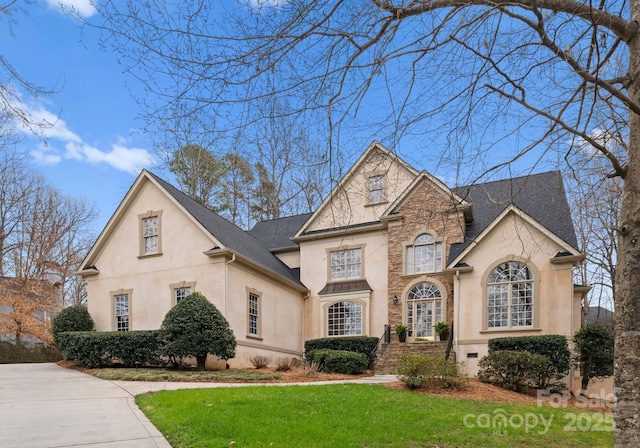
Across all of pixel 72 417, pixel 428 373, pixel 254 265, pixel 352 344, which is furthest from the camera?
pixel 352 344

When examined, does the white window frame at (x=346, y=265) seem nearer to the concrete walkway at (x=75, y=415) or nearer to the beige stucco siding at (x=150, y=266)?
the beige stucco siding at (x=150, y=266)

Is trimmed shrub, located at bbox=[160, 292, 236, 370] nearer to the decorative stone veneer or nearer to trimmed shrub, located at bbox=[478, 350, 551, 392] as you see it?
the decorative stone veneer

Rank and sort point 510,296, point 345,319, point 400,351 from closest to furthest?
point 510,296 → point 400,351 → point 345,319

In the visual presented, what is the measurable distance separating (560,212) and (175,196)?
14546 mm

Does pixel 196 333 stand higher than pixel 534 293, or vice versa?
pixel 534 293

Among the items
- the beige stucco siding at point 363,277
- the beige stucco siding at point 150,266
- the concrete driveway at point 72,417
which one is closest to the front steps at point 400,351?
the beige stucco siding at point 363,277

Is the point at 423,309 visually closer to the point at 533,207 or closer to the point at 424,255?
the point at 424,255

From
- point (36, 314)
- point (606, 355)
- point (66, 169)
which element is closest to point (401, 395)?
point (606, 355)

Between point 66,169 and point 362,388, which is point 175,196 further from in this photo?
point 362,388

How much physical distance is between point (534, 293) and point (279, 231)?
13085 millimetres

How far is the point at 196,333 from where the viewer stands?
44.7ft

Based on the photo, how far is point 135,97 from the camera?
13.2 feet

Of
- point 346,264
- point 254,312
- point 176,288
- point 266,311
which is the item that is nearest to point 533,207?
point 346,264

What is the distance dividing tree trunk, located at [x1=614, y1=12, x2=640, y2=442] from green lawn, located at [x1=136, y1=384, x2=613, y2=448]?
2258 mm
